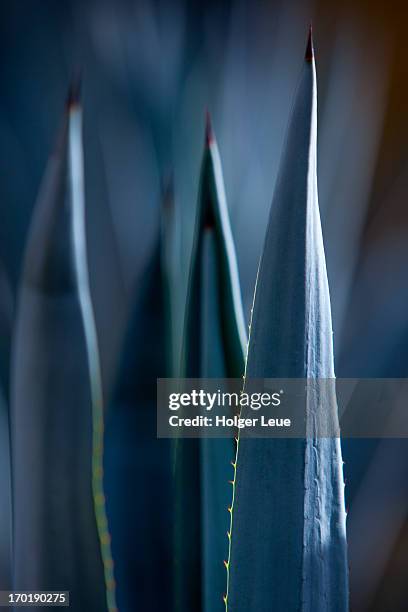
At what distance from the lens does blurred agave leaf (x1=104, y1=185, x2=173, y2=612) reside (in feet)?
Answer: 2.56

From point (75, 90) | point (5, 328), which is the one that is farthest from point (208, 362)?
point (75, 90)

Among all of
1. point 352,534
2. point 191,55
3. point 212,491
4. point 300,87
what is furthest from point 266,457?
point 191,55

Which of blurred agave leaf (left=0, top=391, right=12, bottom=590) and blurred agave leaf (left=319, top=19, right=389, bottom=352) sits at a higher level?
blurred agave leaf (left=319, top=19, right=389, bottom=352)

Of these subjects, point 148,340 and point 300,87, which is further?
point 148,340

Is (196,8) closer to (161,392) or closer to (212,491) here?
(161,392)

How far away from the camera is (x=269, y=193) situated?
91cm

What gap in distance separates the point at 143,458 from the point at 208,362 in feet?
0.55

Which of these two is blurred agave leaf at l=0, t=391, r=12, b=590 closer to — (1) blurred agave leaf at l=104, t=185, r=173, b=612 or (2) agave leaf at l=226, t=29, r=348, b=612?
(1) blurred agave leaf at l=104, t=185, r=173, b=612

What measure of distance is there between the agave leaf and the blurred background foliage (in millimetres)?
321

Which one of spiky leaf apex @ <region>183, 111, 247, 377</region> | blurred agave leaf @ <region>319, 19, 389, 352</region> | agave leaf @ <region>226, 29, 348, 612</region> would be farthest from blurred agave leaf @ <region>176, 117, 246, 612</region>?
blurred agave leaf @ <region>319, 19, 389, 352</region>

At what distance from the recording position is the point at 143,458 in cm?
81

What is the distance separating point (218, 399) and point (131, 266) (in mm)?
234

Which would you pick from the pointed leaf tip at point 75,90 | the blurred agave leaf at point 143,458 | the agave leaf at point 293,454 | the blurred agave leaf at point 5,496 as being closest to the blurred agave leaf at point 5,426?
the blurred agave leaf at point 5,496

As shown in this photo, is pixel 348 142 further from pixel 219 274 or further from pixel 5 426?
pixel 5 426
